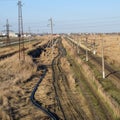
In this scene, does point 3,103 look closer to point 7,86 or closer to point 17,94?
point 17,94

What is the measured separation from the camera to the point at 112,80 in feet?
95.0

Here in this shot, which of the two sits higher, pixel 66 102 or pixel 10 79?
pixel 10 79

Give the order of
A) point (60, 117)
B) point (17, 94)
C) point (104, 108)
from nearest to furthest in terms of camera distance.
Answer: point (60, 117), point (104, 108), point (17, 94)

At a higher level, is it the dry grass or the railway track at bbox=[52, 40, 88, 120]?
the dry grass

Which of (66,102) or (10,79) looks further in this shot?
(10,79)

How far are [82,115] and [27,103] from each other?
4589 mm

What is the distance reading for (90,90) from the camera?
84.0ft

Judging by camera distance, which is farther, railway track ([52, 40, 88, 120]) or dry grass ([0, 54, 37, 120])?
dry grass ([0, 54, 37, 120])

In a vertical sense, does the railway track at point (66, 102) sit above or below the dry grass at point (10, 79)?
below

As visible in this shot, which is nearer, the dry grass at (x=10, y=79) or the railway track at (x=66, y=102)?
the railway track at (x=66, y=102)

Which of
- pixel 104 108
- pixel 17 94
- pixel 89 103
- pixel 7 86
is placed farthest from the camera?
pixel 7 86

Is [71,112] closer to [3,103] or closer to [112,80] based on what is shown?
[3,103]

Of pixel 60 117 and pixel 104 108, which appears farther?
pixel 104 108

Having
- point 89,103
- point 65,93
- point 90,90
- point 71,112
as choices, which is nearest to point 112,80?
point 90,90
